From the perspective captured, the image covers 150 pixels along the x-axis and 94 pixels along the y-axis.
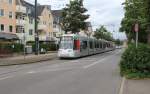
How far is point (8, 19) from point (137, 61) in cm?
6012

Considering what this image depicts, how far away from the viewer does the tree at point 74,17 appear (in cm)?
8562

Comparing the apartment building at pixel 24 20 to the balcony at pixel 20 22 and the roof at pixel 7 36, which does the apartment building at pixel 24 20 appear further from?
the roof at pixel 7 36

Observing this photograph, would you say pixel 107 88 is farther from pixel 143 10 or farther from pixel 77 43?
pixel 77 43

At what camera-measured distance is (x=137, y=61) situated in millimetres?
19062

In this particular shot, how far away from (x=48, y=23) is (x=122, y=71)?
8539 centimetres

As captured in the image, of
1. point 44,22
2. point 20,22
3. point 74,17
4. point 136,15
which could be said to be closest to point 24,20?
point 20,22

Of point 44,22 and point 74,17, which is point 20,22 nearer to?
point 74,17

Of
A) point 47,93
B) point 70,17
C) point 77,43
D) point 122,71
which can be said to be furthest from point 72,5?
point 47,93

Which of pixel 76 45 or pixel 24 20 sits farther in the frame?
pixel 24 20

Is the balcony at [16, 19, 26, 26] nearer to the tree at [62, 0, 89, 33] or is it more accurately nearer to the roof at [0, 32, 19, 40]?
the roof at [0, 32, 19, 40]

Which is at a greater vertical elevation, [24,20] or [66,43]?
[24,20]

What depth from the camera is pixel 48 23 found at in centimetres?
10450

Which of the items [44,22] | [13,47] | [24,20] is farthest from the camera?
[44,22]

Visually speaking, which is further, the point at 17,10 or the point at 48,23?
the point at 48,23
